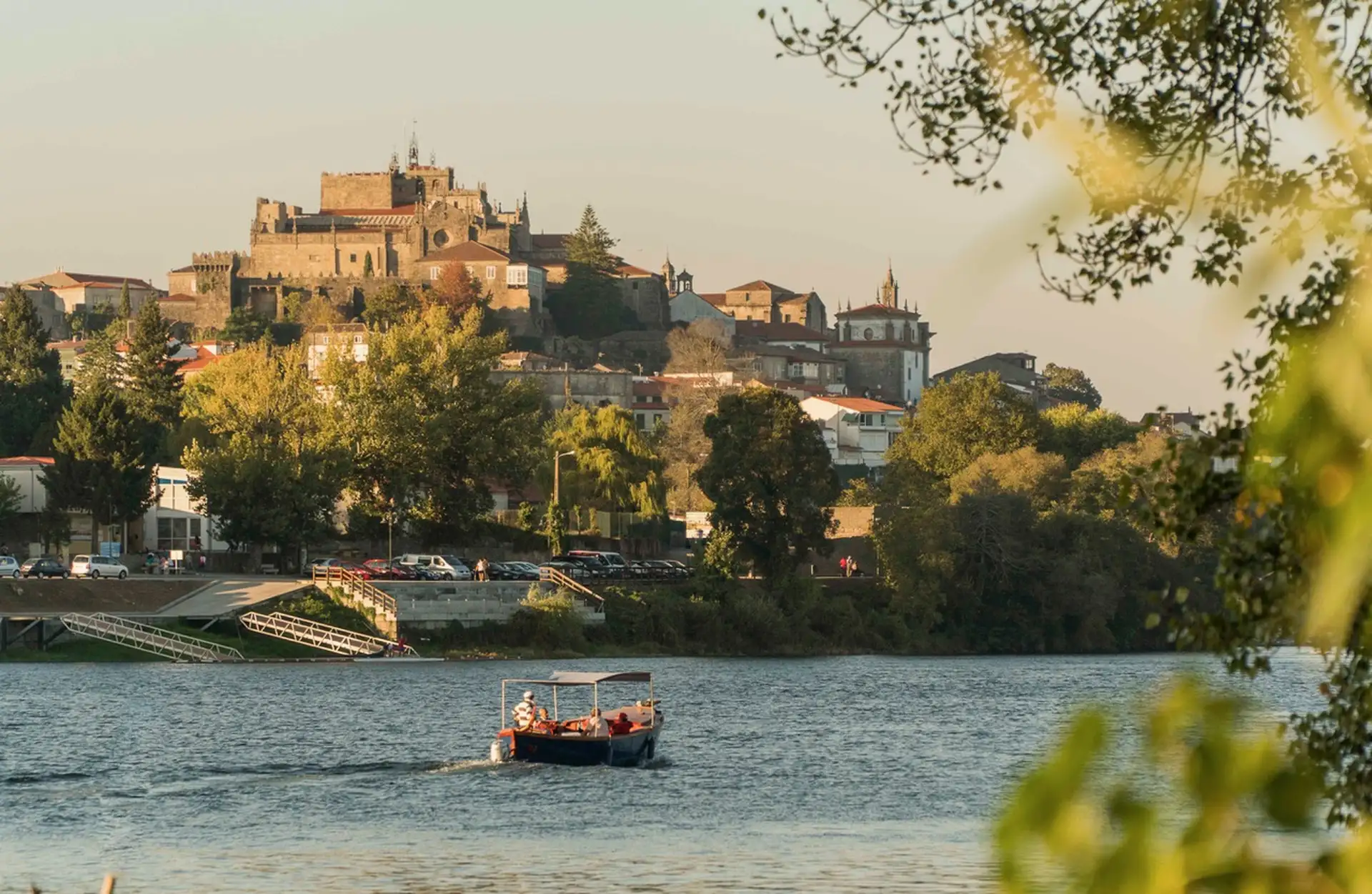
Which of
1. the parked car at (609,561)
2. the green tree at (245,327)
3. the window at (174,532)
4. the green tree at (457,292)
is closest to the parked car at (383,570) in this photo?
the parked car at (609,561)

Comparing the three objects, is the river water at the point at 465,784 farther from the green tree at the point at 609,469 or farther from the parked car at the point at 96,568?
the green tree at the point at 609,469

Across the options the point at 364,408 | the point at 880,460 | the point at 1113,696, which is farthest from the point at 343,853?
the point at 880,460

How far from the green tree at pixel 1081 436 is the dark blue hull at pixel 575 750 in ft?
253

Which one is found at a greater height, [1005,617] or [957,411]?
[957,411]

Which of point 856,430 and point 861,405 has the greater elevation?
point 861,405

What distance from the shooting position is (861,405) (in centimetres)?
16975

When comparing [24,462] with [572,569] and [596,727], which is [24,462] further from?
[596,727]

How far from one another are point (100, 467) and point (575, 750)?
47.4 m

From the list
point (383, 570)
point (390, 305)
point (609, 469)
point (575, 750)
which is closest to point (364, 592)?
point (383, 570)

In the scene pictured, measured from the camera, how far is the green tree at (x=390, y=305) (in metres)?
181

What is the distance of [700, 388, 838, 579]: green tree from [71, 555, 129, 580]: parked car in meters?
24.0

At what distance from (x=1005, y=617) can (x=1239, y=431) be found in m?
82.9

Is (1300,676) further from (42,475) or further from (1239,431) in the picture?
(1239,431)

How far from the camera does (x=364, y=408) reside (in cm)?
9219
